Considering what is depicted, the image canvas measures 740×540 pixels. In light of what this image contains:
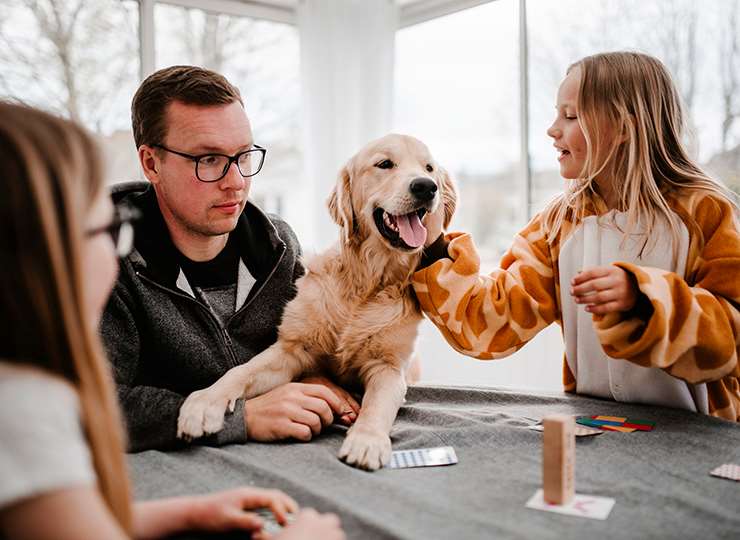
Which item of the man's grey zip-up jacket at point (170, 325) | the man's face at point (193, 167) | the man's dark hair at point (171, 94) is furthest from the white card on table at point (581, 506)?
the man's dark hair at point (171, 94)

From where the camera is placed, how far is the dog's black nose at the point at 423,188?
1.72 metres

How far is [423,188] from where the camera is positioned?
67.5 inches

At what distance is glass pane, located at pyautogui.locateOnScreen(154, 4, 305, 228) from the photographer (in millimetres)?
A: 3355

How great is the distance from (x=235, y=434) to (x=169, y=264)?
487 mm

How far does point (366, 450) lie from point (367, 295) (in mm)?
581

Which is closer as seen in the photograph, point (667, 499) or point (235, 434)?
point (667, 499)

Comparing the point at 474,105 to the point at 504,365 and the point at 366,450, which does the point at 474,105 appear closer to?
the point at 504,365

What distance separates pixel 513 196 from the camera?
3.35 m

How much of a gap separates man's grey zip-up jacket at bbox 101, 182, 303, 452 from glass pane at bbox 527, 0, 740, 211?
146cm

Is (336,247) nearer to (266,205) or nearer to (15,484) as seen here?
(15,484)

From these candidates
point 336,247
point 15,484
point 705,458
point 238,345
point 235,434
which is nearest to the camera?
point 15,484

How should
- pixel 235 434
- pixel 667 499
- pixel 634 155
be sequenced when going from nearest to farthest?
pixel 667 499
pixel 235 434
pixel 634 155

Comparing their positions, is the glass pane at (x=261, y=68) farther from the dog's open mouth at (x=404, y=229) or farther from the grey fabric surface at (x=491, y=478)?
the grey fabric surface at (x=491, y=478)

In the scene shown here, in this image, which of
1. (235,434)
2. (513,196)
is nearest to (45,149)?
(235,434)
